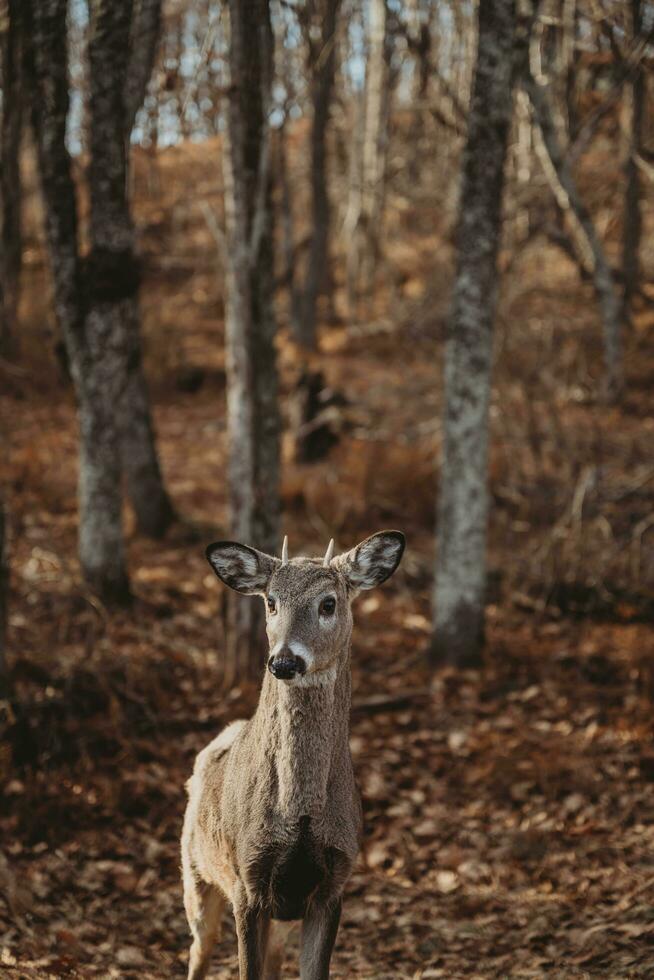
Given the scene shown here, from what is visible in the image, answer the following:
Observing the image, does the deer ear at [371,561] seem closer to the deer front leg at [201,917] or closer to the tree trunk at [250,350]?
the deer front leg at [201,917]

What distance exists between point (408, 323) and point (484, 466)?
1112cm

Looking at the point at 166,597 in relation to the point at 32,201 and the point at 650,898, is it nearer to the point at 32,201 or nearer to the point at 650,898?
the point at 650,898

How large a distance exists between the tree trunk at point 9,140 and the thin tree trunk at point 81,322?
264 mm

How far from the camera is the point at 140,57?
29.8 ft

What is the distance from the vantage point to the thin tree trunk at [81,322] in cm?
838

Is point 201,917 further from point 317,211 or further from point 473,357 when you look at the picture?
point 317,211

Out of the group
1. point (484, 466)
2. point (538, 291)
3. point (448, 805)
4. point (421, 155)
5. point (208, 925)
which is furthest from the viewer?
point (421, 155)

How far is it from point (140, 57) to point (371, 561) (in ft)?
20.4

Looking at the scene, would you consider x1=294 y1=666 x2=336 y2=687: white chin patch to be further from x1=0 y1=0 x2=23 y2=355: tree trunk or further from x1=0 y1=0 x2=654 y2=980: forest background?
x1=0 y1=0 x2=23 y2=355: tree trunk

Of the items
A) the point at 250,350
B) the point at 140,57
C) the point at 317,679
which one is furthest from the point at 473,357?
the point at 317,679

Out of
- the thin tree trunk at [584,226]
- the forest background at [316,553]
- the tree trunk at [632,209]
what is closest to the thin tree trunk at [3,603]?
the forest background at [316,553]

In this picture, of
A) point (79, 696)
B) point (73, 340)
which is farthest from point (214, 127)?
point (79, 696)

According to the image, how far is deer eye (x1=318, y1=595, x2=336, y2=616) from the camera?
14.7 ft

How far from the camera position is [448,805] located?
25.4 ft
